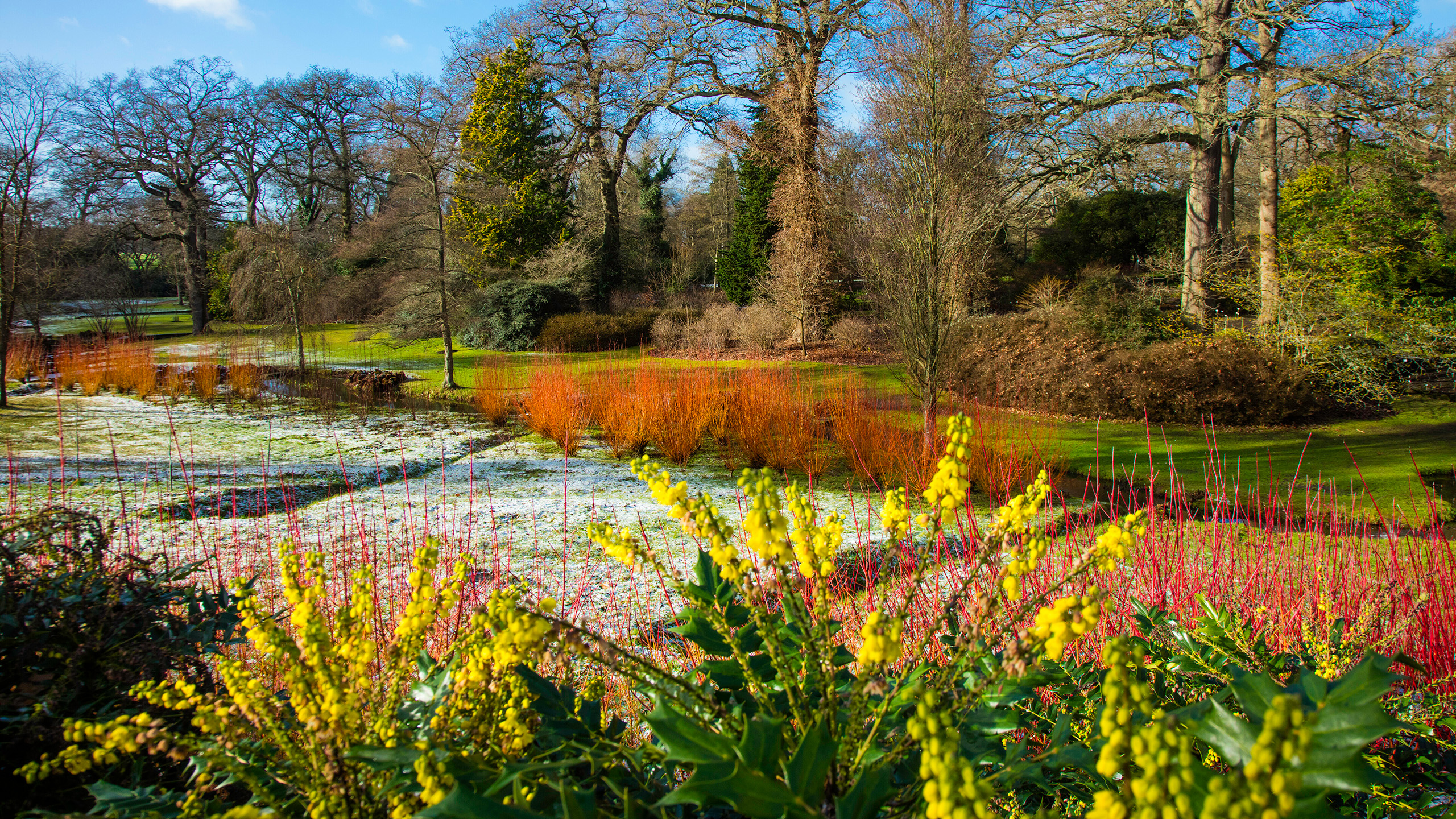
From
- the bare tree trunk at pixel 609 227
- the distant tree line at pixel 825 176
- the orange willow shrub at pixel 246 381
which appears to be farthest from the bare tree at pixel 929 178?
the bare tree trunk at pixel 609 227

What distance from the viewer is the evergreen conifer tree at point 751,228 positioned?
728 inches

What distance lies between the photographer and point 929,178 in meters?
5.55

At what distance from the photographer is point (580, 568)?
3904mm

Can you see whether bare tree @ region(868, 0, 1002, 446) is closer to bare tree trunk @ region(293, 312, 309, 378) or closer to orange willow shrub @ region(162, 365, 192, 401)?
bare tree trunk @ region(293, 312, 309, 378)

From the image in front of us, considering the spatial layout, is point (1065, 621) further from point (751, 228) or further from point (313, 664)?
point (751, 228)

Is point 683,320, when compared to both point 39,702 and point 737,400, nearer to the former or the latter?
point 737,400

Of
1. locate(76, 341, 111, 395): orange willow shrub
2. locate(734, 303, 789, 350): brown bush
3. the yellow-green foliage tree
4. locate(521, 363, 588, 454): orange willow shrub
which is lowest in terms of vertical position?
locate(521, 363, 588, 454): orange willow shrub

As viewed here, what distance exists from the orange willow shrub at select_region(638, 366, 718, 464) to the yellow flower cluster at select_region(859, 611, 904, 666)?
19.5 feet

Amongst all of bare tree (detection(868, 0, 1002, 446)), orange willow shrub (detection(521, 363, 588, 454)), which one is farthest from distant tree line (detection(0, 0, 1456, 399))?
orange willow shrub (detection(521, 363, 588, 454))

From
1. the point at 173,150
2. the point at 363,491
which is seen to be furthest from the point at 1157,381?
the point at 173,150

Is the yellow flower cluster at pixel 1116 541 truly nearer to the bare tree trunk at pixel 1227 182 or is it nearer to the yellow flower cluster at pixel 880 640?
the yellow flower cluster at pixel 880 640

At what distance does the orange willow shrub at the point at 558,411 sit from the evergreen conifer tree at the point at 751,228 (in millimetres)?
10498

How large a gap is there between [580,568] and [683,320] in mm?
14388

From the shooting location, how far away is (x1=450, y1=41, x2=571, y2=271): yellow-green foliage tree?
754 inches
